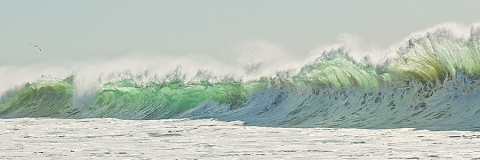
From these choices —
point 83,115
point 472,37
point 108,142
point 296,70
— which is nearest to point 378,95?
point 472,37

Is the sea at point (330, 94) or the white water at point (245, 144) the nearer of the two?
the white water at point (245, 144)

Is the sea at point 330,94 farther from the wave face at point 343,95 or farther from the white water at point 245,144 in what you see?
the white water at point 245,144

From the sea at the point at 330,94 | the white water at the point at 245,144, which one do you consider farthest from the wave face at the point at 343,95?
the white water at the point at 245,144

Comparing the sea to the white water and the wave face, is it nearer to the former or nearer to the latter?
the wave face

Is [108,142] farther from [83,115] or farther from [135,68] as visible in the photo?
[135,68]

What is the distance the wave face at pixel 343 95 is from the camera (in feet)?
37.5

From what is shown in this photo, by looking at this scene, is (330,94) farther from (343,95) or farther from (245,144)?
(245,144)

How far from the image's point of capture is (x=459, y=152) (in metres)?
7.28

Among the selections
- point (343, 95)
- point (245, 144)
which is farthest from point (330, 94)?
point (245, 144)

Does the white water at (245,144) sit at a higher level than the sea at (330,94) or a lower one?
lower

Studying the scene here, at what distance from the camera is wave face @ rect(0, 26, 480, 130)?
1142cm

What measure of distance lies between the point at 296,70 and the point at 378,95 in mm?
3047

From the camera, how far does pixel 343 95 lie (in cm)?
1369

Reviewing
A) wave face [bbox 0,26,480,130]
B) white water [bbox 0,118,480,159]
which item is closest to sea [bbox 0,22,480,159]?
wave face [bbox 0,26,480,130]
